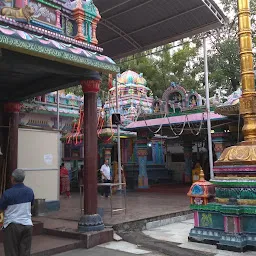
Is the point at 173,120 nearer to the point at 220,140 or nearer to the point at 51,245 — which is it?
the point at 220,140

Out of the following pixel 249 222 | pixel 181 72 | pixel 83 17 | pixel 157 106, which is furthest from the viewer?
pixel 181 72

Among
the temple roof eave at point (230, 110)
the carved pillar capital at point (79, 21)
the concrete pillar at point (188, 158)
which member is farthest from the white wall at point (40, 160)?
the concrete pillar at point (188, 158)

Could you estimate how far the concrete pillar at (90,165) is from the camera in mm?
6957

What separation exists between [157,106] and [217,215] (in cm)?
1181

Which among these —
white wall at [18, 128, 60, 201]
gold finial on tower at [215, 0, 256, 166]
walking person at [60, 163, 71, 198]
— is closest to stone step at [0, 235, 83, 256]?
white wall at [18, 128, 60, 201]

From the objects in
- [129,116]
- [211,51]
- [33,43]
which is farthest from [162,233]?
[211,51]

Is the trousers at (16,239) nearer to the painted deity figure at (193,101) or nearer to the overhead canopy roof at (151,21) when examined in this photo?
the overhead canopy roof at (151,21)

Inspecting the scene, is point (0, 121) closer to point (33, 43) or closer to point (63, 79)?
point (63, 79)

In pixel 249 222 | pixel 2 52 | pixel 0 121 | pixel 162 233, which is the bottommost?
pixel 162 233

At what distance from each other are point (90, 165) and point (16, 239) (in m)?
2.71

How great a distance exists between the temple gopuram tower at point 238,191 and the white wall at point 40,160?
4.88 metres

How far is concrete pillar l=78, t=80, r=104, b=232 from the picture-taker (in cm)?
696

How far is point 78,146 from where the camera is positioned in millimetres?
23188

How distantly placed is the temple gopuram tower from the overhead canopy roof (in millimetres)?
2897
